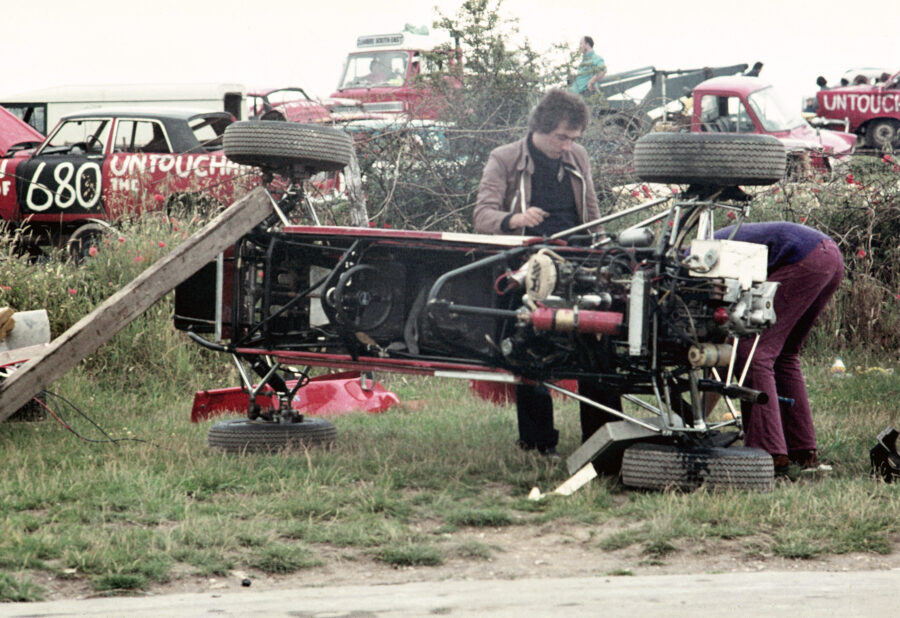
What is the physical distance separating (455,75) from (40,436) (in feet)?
20.4

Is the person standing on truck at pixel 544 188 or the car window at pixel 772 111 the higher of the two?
the car window at pixel 772 111

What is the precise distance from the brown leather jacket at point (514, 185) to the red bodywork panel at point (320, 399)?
2.13 metres

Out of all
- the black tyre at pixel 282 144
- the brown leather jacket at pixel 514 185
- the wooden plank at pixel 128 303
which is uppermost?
the black tyre at pixel 282 144

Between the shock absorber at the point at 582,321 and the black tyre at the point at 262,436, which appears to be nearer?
the shock absorber at the point at 582,321

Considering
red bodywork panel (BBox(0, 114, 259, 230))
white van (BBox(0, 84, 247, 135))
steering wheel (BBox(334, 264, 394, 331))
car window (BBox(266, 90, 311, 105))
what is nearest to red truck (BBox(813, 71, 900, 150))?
car window (BBox(266, 90, 311, 105))

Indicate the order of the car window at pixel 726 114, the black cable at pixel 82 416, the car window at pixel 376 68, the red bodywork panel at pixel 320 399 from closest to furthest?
the black cable at pixel 82 416
the red bodywork panel at pixel 320 399
the car window at pixel 726 114
the car window at pixel 376 68

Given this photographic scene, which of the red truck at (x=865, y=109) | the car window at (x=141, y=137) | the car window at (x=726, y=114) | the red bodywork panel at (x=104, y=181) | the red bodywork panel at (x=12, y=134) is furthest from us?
the red truck at (x=865, y=109)

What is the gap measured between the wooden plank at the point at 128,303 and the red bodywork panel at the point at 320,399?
4.72ft

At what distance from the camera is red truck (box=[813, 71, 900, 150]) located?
73.7ft

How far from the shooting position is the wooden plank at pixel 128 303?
6.61 meters

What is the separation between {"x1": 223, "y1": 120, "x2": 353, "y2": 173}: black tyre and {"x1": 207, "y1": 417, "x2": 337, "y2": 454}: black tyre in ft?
4.89

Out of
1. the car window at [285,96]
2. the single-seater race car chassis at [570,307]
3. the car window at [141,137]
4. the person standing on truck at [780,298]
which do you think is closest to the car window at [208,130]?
the car window at [141,137]

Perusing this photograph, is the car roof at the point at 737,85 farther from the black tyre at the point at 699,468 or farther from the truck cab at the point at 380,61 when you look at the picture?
the black tyre at the point at 699,468

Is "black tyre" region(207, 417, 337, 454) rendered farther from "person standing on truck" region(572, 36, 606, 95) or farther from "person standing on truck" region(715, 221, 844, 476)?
"person standing on truck" region(572, 36, 606, 95)
